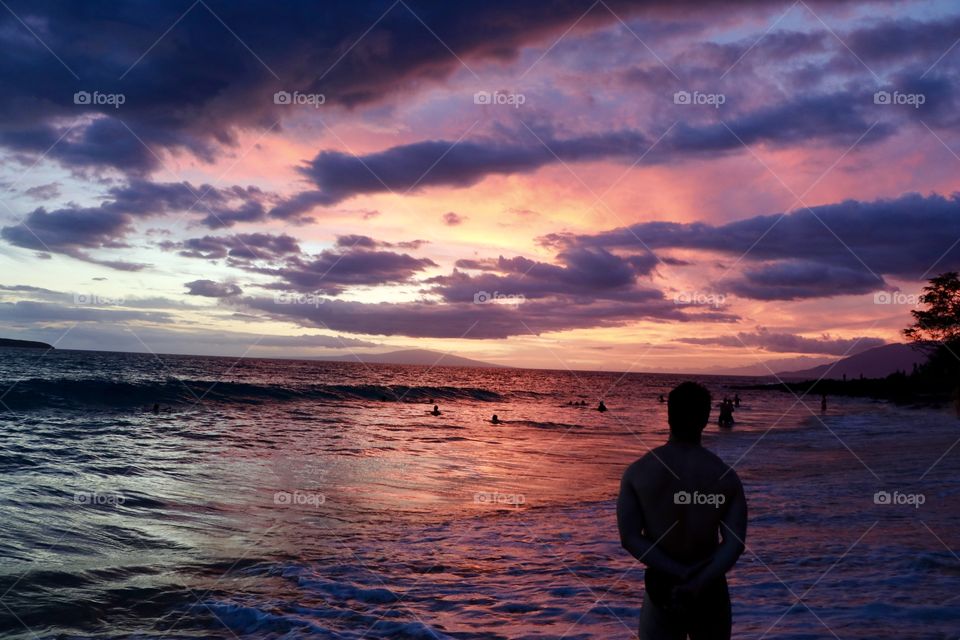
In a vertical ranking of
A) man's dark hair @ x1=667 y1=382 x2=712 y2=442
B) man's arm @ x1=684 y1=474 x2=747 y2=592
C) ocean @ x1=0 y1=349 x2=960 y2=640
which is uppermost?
man's dark hair @ x1=667 y1=382 x2=712 y2=442

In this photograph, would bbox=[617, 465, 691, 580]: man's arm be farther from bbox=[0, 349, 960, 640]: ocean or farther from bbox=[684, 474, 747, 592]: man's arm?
bbox=[0, 349, 960, 640]: ocean

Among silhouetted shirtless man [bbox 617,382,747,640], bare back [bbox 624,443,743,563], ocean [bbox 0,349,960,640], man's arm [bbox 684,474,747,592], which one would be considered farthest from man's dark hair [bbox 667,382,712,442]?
ocean [bbox 0,349,960,640]

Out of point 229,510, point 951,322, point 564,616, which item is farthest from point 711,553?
point 951,322

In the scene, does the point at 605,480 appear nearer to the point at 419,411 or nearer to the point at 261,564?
the point at 261,564

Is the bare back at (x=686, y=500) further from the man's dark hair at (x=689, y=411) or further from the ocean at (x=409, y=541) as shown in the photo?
the ocean at (x=409, y=541)

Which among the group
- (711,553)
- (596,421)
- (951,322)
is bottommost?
(596,421)

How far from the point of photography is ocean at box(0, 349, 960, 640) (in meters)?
7.09

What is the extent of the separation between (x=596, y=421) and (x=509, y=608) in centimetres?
3713

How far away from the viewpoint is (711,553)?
3746 mm

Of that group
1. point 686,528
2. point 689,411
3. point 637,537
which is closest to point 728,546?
point 686,528

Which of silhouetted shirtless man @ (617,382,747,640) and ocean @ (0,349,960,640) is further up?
silhouetted shirtless man @ (617,382,747,640)

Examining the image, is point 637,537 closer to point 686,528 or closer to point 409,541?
point 686,528

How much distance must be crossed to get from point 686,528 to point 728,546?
0.82 feet

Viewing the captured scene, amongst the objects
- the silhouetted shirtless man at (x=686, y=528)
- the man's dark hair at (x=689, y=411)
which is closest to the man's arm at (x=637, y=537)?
the silhouetted shirtless man at (x=686, y=528)
